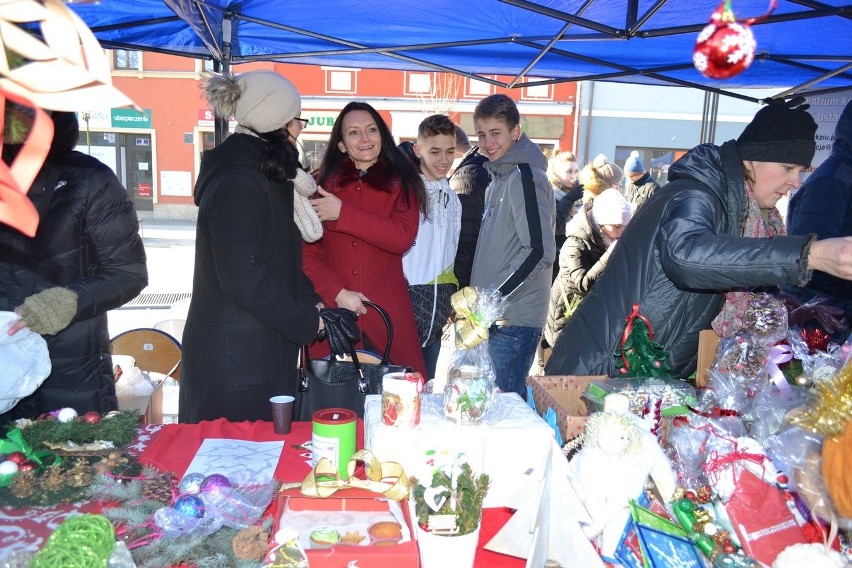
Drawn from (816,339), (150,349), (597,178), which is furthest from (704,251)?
(597,178)

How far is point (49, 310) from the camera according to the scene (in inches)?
69.1

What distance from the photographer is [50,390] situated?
6.59 feet

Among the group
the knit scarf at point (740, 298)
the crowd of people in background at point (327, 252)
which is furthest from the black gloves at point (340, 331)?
the knit scarf at point (740, 298)

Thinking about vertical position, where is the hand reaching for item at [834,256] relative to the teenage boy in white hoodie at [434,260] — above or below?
above

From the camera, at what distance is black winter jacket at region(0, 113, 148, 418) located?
6.30ft

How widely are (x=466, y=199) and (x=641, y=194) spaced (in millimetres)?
3262

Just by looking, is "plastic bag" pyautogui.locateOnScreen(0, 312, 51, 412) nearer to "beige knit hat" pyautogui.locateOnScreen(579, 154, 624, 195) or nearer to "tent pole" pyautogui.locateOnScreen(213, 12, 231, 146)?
"tent pole" pyautogui.locateOnScreen(213, 12, 231, 146)

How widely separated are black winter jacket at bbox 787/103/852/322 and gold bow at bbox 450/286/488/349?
1.84m

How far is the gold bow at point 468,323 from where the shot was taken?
5.47ft

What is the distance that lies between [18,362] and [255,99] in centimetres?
107

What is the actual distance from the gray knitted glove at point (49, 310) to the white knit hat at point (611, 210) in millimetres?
3480

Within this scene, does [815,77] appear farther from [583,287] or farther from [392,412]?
[392,412]

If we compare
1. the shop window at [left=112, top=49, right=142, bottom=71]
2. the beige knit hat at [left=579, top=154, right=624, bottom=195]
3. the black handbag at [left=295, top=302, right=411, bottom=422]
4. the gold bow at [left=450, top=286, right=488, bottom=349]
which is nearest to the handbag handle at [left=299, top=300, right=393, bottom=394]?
the black handbag at [left=295, top=302, right=411, bottom=422]

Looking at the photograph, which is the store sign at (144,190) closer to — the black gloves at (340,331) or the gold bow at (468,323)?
the black gloves at (340,331)
